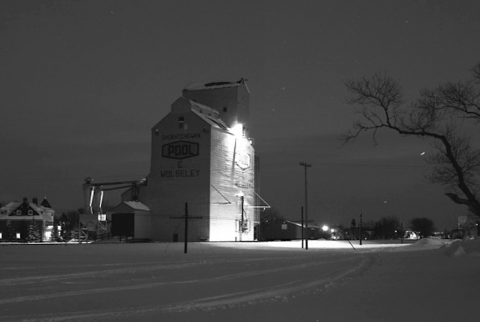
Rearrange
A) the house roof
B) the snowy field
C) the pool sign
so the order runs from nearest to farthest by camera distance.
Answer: the snowy field < the pool sign < the house roof

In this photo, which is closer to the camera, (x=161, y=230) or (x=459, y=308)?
(x=459, y=308)

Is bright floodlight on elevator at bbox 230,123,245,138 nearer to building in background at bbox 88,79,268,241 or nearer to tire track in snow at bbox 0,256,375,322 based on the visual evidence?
building in background at bbox 88,79,268,241

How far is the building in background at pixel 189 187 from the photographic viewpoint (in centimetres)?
7088

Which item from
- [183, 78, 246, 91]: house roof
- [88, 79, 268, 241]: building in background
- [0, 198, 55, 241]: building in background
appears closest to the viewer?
[88, 79, 268, 241]: building in background

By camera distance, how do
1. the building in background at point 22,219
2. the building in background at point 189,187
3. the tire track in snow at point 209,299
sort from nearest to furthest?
1. the tire track in snow at point 209,299
2. the building in background at point 189,187
3. the building in background at point 22,219

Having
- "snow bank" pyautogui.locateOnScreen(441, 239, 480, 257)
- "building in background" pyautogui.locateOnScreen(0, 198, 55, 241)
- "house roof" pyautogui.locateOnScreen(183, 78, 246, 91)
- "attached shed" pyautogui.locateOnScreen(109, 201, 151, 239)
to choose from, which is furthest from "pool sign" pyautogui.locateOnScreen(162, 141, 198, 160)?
"building in background" pyautogui.locateOnScreen(0, 198, 55, 241)

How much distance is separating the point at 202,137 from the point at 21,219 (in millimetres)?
61693

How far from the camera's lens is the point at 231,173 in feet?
247

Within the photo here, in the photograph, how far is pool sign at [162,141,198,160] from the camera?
72.1 m

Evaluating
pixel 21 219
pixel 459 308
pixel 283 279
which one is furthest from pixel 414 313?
pixel 21 219

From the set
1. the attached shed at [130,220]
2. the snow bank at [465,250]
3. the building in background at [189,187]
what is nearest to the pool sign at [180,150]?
the building in background at [189,187]

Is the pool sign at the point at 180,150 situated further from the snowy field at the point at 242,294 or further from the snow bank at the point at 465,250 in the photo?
the snowy field at the point at 242,294

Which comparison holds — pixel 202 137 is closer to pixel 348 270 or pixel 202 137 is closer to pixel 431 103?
pixel 431 103

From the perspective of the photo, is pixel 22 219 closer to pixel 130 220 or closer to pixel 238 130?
pixel 130 220
